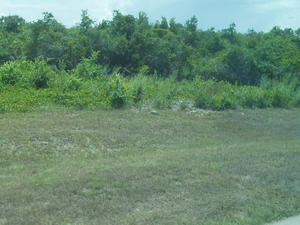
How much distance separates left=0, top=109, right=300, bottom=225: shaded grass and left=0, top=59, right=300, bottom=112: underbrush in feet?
3.28

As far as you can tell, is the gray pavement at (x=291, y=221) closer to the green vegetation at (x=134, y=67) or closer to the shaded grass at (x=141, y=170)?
the shaded grass at (x=141, y=170)

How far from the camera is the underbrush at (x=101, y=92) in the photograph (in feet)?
47.5

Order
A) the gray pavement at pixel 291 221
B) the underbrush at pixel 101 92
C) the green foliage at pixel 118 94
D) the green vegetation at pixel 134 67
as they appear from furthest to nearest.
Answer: the green vegetation at pixel 134 67 → the green foliage at pixel 118 94 → the underbrush at pixel 101 92 → the gray pavement at pixel 291 221

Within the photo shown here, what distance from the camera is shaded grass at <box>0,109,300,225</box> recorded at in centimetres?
599

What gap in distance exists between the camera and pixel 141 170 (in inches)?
317

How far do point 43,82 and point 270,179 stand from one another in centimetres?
1095

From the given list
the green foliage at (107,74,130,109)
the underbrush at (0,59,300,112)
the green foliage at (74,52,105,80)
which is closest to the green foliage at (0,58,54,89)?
the underbrush at (0,59,300,112)

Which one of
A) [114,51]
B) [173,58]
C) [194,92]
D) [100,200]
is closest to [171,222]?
[100,200]

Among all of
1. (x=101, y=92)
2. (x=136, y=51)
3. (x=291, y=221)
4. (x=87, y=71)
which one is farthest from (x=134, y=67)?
(x=291, y=221)

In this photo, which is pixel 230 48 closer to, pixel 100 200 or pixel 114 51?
pixel 114 51

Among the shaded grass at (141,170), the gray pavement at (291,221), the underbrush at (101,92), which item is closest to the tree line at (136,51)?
the underbrush at (101,92)

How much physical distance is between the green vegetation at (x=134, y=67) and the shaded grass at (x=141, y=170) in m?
1.78

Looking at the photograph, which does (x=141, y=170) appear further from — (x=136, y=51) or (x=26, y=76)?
(x=136, y=51)

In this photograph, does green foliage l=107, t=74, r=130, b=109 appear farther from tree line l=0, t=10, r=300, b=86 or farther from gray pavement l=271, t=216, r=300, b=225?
gray pavement l=271, t=216, r=300, b=225
